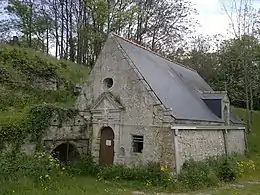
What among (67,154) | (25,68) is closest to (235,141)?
(67,154)

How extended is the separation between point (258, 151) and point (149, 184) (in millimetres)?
13226

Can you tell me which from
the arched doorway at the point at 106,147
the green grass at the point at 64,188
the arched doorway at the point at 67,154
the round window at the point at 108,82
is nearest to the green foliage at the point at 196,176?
the green grass at the point at 64,188

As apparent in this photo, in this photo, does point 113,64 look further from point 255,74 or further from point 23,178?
point 255,74

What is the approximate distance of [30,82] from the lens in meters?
21.3

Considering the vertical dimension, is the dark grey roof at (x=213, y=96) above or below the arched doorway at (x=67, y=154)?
above

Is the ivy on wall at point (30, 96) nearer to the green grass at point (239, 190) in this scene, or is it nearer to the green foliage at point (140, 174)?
the green foliage at point (140, 174)

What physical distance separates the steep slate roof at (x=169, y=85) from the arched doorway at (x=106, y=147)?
3.14 m

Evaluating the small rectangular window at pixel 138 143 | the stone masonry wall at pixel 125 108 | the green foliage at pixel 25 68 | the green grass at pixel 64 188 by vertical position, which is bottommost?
the green grass at pixel 64 188

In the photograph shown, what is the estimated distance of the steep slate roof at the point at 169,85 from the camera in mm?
14789

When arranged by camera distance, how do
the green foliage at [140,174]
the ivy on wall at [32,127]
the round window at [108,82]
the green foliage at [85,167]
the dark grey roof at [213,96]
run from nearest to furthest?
the ivy on wall at [32,127] < the green foliage at [140,174] < the green foliage at [85,167] < the round window at [108,82] < the dark grey roof at [213,96]

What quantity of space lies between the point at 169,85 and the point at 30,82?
9.90 m

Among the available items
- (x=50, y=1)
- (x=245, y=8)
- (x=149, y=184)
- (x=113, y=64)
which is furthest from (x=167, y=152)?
(x=50, y=1)

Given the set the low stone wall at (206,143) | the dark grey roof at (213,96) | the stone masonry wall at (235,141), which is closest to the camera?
the low stone wall at (206,143)

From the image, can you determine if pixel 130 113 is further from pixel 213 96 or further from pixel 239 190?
pixel 213 96
